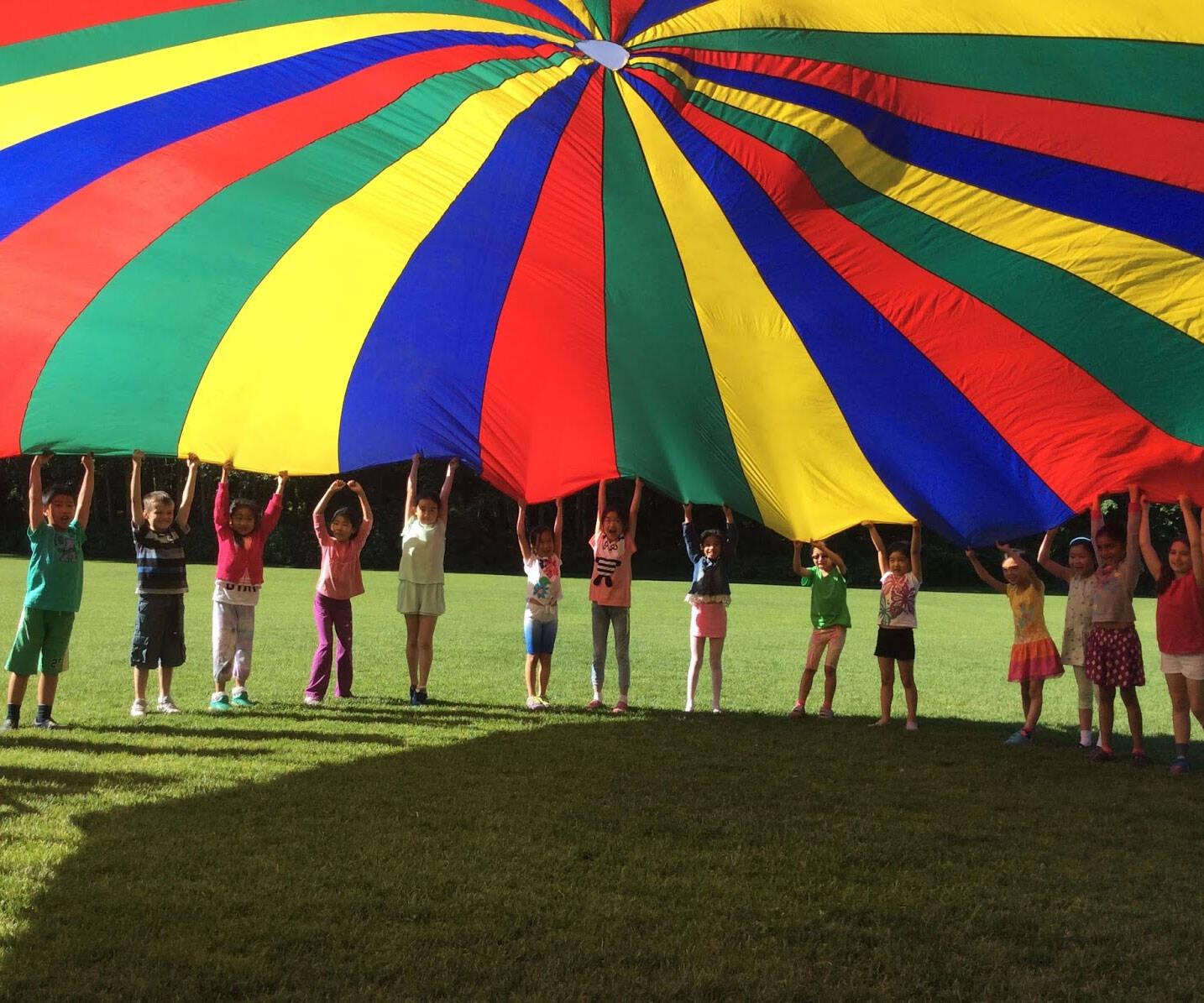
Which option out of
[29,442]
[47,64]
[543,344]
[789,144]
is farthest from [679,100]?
[29,442]

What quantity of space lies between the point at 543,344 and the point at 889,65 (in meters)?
2.14

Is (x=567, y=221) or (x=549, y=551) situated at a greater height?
(x=567, y=221)

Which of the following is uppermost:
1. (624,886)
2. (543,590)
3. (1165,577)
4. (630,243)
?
(630,243)

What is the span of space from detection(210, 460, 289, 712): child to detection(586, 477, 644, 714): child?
2.01 m

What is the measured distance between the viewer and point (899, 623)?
23.2ft

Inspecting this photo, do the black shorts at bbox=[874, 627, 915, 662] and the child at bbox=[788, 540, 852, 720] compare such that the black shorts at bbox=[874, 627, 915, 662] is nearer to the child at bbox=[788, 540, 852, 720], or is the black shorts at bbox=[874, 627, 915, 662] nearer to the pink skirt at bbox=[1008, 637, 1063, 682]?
the child at bbox=[788, 540, 852, 720]

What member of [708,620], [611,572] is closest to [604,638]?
[611,572]

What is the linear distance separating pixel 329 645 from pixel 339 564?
53cm

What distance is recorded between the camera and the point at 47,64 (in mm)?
4191

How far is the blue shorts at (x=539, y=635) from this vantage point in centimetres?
743

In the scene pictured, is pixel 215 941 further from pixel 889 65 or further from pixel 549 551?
pixel 549 551

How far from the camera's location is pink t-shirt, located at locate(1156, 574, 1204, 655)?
18.5 ft

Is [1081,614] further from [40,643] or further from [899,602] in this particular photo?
[40,643]

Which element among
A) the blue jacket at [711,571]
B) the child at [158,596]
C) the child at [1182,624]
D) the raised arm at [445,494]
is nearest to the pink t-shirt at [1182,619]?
the child at [1182,624]
